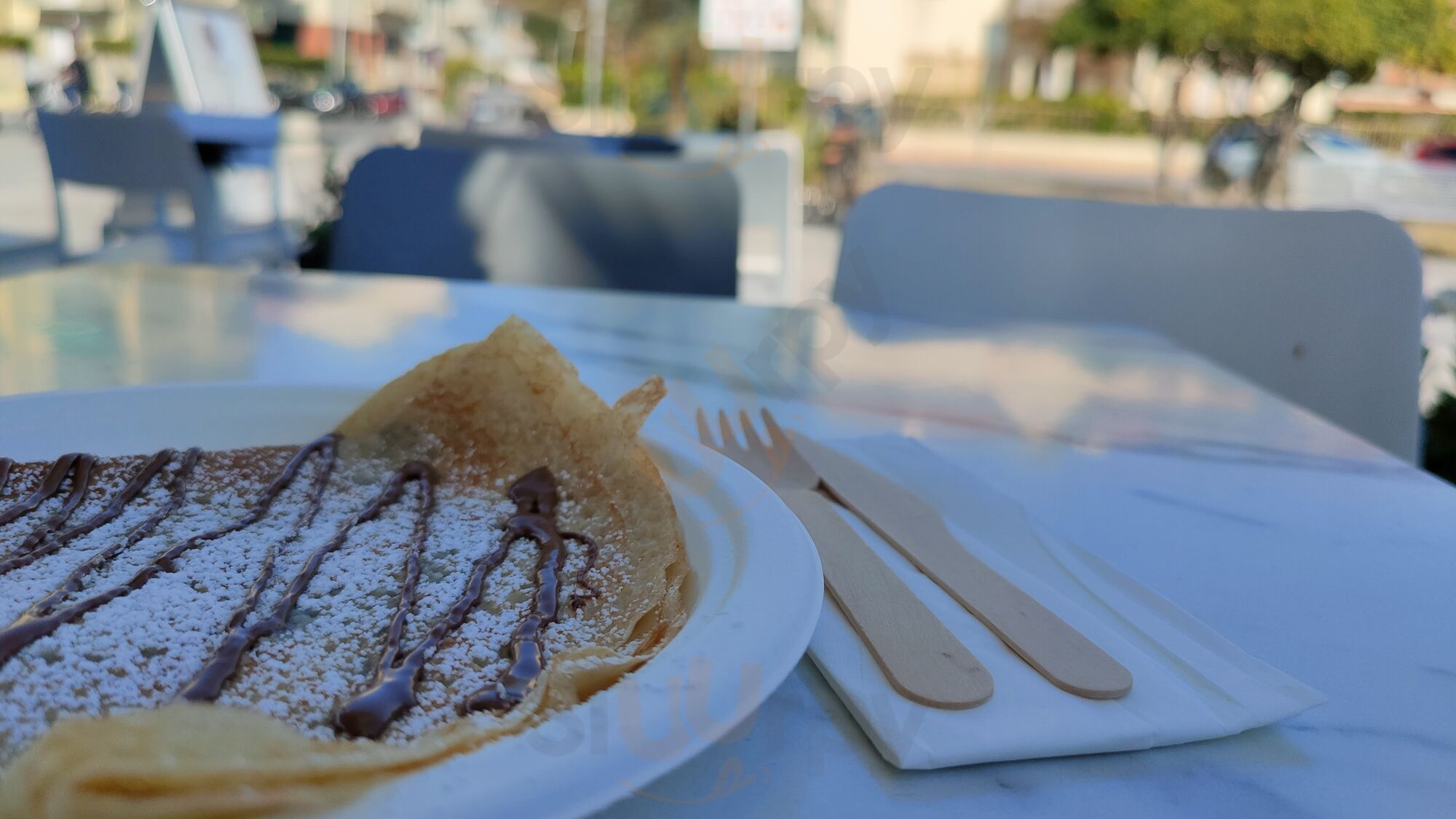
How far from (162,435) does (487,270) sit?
1356 mm

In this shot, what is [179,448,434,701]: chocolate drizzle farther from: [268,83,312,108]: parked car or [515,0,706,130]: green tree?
[515,0,706,130]: green tree

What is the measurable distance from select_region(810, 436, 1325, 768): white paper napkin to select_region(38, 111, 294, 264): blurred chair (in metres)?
2.92

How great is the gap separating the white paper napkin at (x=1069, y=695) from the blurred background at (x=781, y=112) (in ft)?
3.63

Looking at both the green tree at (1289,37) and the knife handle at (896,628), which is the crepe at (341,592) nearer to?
the knife handle at (896,628)

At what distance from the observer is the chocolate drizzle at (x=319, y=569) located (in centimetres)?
36

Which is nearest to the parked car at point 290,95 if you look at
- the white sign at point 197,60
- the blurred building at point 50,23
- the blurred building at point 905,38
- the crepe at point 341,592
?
the blurred building at point 50,23

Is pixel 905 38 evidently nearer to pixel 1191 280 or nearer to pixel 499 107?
pixel 499 107

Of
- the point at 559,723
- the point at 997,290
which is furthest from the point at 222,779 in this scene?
the point at 997,290

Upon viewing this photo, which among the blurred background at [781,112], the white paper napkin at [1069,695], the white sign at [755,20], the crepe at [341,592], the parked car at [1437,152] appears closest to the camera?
the crepe at [341,592]

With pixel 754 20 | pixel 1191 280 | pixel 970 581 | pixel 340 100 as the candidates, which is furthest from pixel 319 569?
pixel 340 100

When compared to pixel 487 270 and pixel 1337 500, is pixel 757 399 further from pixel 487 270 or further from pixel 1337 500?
pixel 487 270

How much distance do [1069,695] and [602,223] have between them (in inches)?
65.4

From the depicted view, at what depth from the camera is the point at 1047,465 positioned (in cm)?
73

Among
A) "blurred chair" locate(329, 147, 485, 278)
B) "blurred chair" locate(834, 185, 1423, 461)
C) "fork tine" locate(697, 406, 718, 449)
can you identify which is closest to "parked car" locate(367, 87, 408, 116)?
"blurred chair" locate(329, 147, 485, 278)
